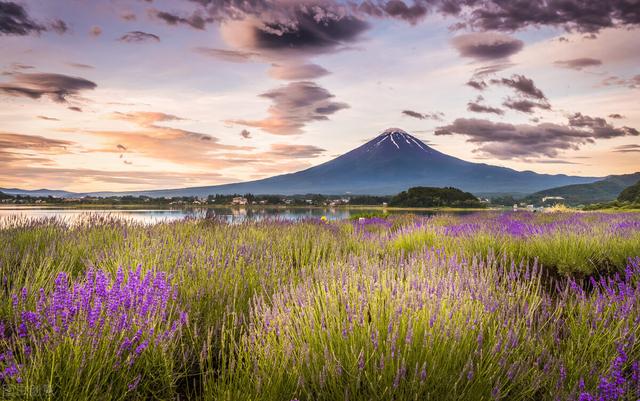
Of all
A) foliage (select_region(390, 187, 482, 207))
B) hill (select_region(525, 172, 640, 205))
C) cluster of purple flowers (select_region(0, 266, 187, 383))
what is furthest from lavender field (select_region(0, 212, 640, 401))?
hill (select_region(525, 172, 640, 205))

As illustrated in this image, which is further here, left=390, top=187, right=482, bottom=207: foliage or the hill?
the hill

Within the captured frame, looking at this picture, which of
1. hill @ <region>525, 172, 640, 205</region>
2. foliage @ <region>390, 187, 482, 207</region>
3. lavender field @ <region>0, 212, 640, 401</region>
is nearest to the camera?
lavender field @ <region>0, 212, 640, 401</region>

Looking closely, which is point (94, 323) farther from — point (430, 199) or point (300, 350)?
point (430, 199)

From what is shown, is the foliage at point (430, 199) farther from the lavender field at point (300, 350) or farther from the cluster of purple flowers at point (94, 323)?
the cluster of purple flowers at point (94, 323)

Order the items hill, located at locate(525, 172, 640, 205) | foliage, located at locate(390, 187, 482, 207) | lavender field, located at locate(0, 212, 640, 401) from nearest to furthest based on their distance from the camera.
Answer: lavender field, located at locate(0, 212, 640, 401) → foliage, located at locate(390, 187, 482, 207) → hill, located at locate(525, 172, 640, 205)

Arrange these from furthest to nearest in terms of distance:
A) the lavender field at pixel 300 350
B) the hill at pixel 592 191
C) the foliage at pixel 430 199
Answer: the hill at pixel 592 191, the foliage at pixel 430 199, the lavender field at pixel 300 350

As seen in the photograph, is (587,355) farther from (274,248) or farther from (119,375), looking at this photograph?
(274,248)

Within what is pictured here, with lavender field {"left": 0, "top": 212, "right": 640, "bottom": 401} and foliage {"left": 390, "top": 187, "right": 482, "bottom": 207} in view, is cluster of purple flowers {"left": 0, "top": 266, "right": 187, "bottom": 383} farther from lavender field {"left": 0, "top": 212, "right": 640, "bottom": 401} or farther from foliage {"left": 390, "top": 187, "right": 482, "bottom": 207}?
foliage {"left": 390, "top": 187, "right": 482, "bottom": 207}

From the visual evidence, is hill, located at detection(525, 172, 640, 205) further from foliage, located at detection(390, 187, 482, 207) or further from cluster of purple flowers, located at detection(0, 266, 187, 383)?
cluster of purple flowers, located at detection(0, 266, 187, 383)

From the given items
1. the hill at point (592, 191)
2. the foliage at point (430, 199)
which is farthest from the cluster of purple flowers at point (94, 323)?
the hill at point (592, 191)

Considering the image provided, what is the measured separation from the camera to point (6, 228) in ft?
23.5

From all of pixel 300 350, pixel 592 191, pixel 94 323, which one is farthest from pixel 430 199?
pixel 592 191

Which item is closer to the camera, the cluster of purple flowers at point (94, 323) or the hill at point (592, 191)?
the cluster of purple flowers at point (94, 323)

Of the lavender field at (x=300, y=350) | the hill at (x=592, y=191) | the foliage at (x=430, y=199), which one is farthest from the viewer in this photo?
the hill at (x=592, y=191)
